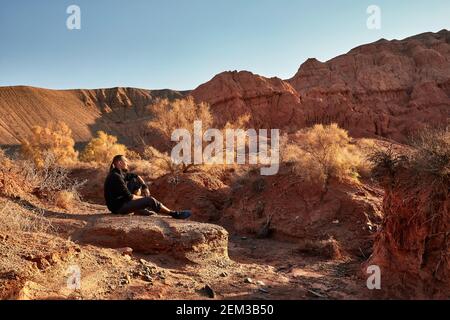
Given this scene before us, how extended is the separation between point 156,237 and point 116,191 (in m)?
1.37

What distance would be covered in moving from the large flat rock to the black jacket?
416 mm

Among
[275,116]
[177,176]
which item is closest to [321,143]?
[177,176]

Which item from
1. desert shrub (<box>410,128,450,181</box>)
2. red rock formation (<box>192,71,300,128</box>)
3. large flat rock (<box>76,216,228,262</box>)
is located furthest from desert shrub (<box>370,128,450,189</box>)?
red rock formation (<box>192,71,300,128</box>)

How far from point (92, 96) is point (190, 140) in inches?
2957

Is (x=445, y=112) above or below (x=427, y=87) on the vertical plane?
below

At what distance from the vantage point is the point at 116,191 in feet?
24.4

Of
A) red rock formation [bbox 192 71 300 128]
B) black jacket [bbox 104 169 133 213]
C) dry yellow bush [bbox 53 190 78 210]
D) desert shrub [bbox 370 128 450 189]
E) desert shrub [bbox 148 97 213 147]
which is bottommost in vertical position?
dry yellow bush [bbox 53 190 78 210]

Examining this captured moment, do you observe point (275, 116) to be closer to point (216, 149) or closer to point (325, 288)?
point (216, 149)

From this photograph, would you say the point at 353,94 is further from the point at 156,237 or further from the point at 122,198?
the point at 156,237

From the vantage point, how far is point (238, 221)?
1257 cm

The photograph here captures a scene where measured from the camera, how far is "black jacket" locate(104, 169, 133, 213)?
7363 millimetres

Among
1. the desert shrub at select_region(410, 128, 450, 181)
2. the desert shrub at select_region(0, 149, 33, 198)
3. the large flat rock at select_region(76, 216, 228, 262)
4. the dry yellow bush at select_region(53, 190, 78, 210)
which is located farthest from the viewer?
the dry yellow bush at select_region(53, 190, 78, 210)

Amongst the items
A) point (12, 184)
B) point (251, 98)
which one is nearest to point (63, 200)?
point (12, 184)

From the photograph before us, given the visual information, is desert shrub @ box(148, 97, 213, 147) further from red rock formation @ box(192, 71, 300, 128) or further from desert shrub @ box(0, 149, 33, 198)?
red rock formation @ box(192, 71, 300, 128)
